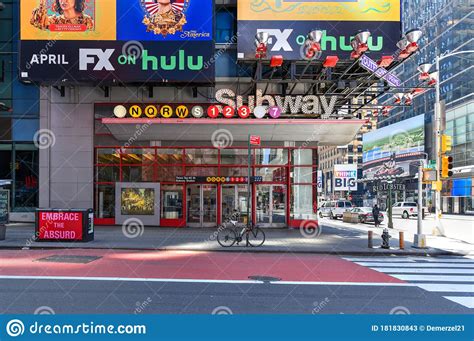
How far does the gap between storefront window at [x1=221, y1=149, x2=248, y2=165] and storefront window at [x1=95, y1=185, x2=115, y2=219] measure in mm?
6437

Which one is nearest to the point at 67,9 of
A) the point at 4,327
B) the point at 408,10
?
the point at 4,327

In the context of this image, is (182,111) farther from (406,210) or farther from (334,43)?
(406,210)

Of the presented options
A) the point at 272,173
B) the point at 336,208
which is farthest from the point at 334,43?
the point at 336,208

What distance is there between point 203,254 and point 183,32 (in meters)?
12.3

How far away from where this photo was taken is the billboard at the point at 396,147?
74613mm

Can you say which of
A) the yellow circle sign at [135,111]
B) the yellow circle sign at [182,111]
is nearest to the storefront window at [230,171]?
the yellow circle sign at [182,111]

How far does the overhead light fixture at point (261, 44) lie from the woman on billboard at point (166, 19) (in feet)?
14.5

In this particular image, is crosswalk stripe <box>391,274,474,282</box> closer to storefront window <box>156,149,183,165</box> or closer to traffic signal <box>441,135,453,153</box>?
traffic signal <box>441,135,453,153</box>

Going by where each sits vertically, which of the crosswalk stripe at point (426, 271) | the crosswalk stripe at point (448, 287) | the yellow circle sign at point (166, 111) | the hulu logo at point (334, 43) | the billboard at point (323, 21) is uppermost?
the billboard at point (323, 21)

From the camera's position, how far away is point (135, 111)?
23.5 m

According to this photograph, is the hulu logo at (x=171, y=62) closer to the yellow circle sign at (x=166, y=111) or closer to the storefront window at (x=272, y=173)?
the yellow circle sign at (x=166, y=111)

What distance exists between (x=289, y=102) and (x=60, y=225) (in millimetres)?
12614

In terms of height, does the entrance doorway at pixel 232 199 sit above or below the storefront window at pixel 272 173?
below

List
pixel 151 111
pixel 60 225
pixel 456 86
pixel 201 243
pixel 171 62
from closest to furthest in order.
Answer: pixel 60 225
pixel 201 243
pixel 171 62
pixel 151 111
pixel 456 86
